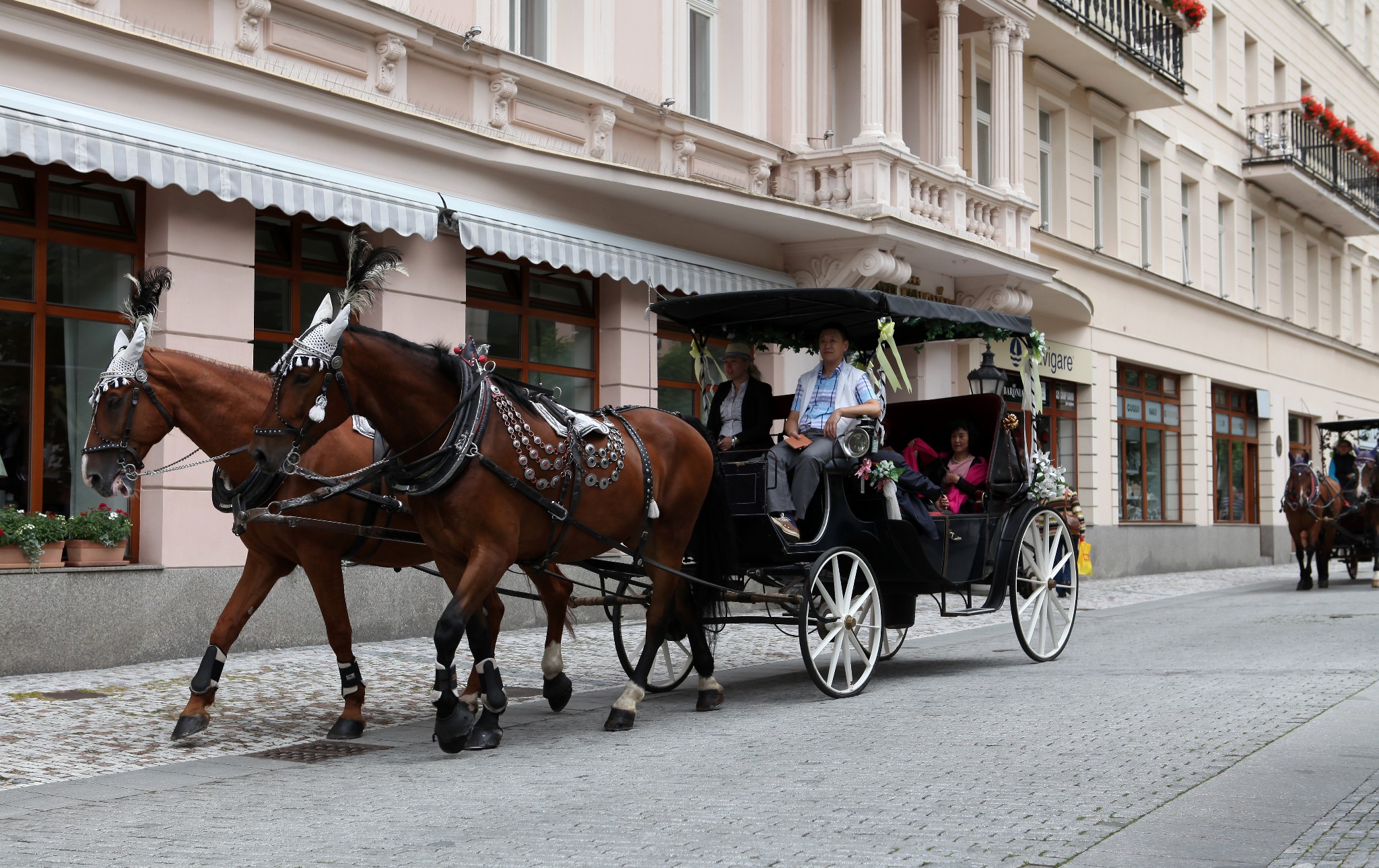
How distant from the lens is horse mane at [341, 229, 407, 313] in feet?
22.4

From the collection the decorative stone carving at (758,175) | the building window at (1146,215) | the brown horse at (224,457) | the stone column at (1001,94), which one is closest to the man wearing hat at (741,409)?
the brown horse at (224,457)

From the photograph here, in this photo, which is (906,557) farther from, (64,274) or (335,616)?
(64,274)

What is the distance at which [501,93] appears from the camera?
43.2 feet

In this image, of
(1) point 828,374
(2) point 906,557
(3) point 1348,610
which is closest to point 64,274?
(1) point 828,374

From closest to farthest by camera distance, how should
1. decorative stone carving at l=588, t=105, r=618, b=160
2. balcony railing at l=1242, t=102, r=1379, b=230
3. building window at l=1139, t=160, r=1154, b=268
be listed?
decorative stone carving at l=588, t=105, r=618, b=160 → building window at l=1139, t=160, r=1154, b=268 → balcony railing at l=1242, t=102, r=1379, b=230

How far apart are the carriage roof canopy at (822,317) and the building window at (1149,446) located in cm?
1569

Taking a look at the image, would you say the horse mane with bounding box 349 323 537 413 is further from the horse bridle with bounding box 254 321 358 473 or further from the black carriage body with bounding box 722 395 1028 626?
the black carriage body with bounding box 722 395 1028 626

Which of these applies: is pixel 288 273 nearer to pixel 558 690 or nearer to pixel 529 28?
pixel 529 28

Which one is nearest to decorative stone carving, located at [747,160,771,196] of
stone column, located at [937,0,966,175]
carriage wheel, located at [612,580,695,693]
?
stone column, located at [937,0,966,175]

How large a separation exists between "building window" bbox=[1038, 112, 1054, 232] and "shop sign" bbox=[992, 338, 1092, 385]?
200 cm

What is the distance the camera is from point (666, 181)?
13945 mm

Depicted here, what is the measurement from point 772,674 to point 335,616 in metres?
3.75

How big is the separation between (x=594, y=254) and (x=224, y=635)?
7124 mm

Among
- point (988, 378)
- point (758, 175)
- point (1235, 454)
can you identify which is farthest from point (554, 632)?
point (1235, 454)
